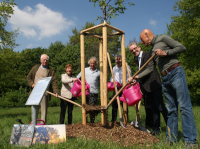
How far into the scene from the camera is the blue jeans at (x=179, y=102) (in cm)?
258

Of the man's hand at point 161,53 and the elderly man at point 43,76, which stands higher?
the man's hand at point 161,53

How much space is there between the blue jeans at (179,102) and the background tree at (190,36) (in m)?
11.6

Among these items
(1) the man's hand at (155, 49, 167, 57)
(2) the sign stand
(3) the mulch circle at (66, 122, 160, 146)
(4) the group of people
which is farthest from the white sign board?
(1) the man's hand at (155, 49, 167, 57)

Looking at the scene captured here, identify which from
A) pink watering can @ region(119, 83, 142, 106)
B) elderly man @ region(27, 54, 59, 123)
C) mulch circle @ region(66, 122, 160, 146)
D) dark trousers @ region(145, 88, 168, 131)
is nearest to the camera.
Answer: mulch circle @ region(66, 122, 160, 146)

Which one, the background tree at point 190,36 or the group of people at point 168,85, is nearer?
the group of people at point 168,85

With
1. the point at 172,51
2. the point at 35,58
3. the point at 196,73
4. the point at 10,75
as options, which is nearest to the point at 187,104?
the point at 172,51

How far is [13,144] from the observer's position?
2.48 metres

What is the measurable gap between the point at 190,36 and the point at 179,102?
11927 millimetres

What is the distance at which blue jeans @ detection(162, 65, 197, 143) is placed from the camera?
2576 mm

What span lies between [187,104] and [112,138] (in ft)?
4.25

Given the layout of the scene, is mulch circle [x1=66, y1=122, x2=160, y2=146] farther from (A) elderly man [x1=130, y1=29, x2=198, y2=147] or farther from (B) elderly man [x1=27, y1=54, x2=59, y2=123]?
(B) elderly man [x1=27, y1=54, x2=59, y2=123]

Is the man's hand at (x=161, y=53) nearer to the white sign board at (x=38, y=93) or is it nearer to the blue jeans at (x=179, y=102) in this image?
the blue jeans at (x=179, y=102)

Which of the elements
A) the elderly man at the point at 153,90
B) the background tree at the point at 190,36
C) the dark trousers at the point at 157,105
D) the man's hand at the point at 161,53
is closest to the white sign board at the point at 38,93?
the man's hand at the point at 161,53

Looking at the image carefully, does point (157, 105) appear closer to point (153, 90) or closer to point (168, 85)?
point (153, 90)
